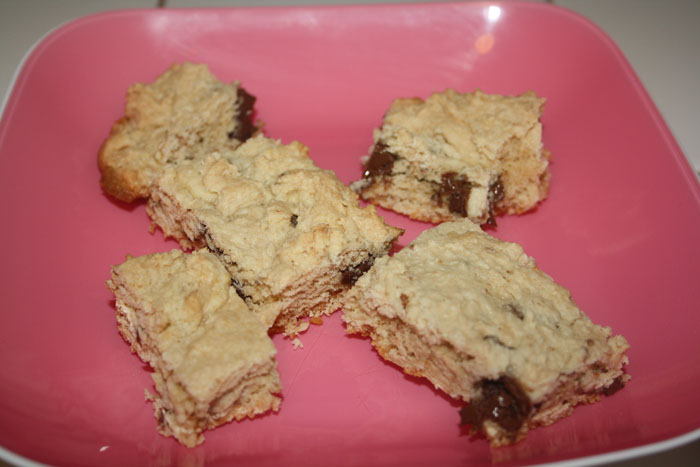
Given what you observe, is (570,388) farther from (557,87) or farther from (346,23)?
(346,23)

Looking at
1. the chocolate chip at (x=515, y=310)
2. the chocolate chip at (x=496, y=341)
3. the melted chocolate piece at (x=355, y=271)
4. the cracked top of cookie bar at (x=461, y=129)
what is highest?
the cracked top of cookie bar at (x=461, y=129)

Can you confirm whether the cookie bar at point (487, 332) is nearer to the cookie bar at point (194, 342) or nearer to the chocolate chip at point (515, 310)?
the chocolate chip at point (515, 310)

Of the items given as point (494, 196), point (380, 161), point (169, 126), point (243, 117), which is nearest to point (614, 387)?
point (494, 196)

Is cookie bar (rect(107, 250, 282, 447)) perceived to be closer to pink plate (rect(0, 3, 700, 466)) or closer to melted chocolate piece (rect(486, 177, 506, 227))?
pink plate (rect(0, 3, 700, 466))

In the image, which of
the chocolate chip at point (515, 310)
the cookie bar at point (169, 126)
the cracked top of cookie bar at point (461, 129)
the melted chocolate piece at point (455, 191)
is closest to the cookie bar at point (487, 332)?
the chocolate chip at point (515, 310)

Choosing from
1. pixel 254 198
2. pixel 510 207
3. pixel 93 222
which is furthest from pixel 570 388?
pixel 93 222

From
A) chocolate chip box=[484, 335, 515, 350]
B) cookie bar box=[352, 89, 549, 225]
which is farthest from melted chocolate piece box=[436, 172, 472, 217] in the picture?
chocolate chip box=[484, 335, 515, 350]
